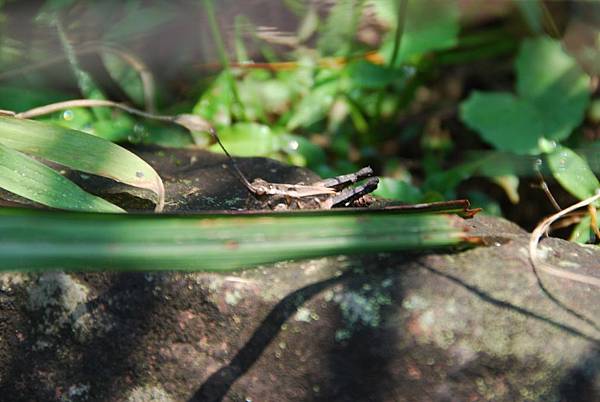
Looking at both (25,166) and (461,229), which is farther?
(25,166)

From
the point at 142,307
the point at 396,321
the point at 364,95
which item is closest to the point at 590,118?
the point at 364,95

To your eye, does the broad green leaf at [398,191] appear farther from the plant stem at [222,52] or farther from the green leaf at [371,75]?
the plant stem at [222,52]

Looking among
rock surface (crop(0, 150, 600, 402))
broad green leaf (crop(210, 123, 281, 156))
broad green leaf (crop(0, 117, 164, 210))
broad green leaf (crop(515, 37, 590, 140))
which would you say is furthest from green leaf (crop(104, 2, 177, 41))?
rock surface (crop(0, 150, 600, 402))

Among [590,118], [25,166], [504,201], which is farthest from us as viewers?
[590,118]

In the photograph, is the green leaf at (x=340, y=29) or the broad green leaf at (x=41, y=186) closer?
the broad green leaf at (x=41, y=186)

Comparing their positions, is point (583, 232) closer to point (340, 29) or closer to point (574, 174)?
point (574, 174)

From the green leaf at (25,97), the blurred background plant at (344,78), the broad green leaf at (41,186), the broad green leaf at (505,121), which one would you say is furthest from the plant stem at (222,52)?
the broad green leaf at (41,186)

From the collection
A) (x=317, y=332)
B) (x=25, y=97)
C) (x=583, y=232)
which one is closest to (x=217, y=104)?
(x=25, y=97)

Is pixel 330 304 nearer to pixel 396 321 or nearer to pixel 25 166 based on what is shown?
pixel 396 321
